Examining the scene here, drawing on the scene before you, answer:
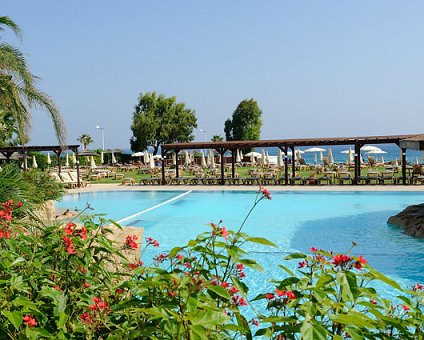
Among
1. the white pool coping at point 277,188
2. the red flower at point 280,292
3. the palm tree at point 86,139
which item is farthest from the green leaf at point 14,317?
the palm tree at point 86,139

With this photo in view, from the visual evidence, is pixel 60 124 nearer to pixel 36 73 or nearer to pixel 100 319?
pixel 36 73

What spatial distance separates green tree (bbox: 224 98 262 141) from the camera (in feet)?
179

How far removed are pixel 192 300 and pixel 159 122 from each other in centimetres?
5101

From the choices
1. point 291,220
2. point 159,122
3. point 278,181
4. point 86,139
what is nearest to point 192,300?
point 291,220

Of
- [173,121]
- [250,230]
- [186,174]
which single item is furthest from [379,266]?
[173,121]

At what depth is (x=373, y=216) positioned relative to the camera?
46.8ft

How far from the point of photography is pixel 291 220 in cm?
1422

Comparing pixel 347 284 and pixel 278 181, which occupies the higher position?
pixel 347 284

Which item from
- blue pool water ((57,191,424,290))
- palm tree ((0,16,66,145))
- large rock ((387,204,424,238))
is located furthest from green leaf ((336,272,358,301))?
palm tree ((0,16,66,145))

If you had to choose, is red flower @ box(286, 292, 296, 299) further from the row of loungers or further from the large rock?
the row of loungers

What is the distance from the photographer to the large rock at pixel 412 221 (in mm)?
11055

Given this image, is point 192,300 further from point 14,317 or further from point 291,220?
point 291,220

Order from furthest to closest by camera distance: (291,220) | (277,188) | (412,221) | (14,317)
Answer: (277,188) → (291,220) → (412,221) → (14,317)

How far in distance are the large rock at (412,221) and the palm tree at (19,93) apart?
8780 mm
